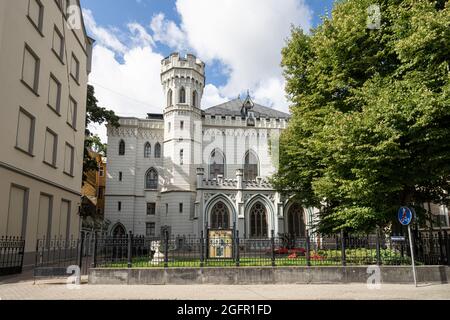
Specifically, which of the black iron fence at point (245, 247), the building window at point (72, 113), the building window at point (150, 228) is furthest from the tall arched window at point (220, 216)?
the black iron fence at point (245, 247)

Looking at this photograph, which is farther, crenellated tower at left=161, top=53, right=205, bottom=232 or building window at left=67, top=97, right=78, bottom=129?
crenellated tower at left=161, top=53, right=205, bottom=232

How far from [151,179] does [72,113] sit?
55.4 feet

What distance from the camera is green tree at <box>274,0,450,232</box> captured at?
42.3 feet

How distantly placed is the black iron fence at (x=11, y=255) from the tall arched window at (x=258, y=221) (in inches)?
891

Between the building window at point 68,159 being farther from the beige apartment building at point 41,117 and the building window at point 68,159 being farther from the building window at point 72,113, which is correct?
the building window at point 72,113

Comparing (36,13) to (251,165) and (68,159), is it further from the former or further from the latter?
(251,165)

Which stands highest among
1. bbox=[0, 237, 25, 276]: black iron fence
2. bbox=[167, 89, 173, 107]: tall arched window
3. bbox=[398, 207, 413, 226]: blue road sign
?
bbox=[167, 89, 173, 107]: tall arched window

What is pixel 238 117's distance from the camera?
41562 millimetres

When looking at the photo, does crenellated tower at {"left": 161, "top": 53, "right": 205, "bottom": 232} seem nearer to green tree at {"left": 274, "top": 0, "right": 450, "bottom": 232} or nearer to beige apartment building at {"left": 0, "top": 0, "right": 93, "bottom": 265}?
beige apartment building at {"left": 0, "top": 0, "right": 93, "bottom": 265}

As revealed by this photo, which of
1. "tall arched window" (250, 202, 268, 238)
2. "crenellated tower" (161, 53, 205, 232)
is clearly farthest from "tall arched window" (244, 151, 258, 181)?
"tall arched window" (250, 202, 268, 238)

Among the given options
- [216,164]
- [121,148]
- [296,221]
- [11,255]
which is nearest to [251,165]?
[216,164]

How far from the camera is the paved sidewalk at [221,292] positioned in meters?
9.46

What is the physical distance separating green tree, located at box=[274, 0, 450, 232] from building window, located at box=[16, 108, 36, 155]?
42.6ft
